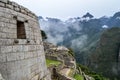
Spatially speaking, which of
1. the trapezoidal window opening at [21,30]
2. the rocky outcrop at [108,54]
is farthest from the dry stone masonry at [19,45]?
the rocky outcrop at [108,54]

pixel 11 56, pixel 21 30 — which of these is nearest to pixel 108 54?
pixel 21 30

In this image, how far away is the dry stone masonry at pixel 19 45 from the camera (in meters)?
9.59

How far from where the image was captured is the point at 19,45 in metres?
10.7

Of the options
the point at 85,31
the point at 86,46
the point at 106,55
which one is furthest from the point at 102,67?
the point at 85,31

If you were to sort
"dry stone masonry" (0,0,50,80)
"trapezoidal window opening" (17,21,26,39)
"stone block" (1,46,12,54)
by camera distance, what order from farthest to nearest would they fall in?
"trapezoidal window opening" (17,21,26,39) → "dry stone masonry" (0,0,50,80) → "stone block" (1,46,12,54)

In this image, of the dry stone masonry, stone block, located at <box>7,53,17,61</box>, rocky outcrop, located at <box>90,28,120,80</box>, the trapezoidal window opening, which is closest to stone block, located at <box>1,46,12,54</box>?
the dry stone masonry

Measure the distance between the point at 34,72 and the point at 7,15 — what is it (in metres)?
3.29

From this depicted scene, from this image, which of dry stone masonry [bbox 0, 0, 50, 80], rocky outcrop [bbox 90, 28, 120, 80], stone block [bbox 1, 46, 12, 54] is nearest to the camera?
stone block [bbox 1, 46, 12, 54]

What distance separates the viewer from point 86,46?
149000mm

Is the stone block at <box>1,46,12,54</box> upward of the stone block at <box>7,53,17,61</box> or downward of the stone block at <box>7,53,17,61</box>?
upward

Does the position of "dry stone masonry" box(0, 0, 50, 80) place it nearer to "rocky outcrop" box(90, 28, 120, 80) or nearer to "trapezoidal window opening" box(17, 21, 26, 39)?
"trapezoidal window opening" box(17, 21, 26, 39)

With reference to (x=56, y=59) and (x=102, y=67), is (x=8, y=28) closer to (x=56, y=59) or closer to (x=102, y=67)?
(x=56, y=59)

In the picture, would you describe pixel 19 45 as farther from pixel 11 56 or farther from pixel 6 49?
pixel 6 49

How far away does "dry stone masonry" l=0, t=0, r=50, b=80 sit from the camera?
31.4 ft
